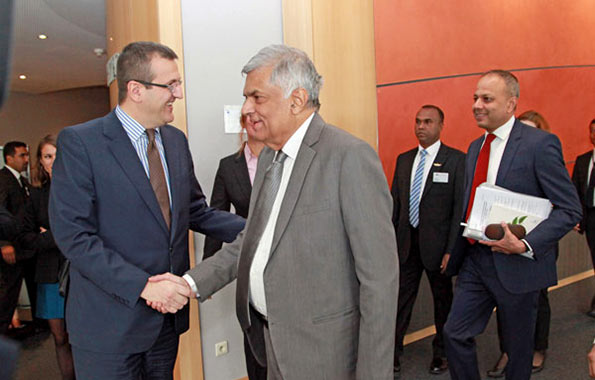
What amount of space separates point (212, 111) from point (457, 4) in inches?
110

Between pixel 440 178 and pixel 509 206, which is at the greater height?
pixel 440 178

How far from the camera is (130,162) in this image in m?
1.85

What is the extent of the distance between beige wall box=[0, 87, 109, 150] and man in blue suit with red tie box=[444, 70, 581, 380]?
27.4 ft

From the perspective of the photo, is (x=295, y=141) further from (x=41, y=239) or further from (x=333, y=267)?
(x=41, y=239)

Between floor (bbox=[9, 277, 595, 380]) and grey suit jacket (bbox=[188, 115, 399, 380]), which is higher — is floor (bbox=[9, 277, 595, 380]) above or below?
below

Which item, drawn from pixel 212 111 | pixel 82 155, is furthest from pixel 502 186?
pixel 82 155

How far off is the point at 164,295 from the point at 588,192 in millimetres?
4408

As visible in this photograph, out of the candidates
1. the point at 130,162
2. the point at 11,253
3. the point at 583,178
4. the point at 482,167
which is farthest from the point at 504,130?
the point at 11,253

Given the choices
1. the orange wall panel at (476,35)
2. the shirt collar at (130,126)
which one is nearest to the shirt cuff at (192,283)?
the shirt collar at (130,126)

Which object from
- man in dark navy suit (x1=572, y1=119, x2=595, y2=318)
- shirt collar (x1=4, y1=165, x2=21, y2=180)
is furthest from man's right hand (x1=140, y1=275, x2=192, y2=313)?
man in dark navy suit (x1=572, y1=119, x2=595, y2=318)

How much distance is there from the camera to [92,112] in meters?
11.7

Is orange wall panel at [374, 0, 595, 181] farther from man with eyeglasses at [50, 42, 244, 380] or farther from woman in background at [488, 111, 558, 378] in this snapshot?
man with eyeglasses at [50, 42, 244, 380]

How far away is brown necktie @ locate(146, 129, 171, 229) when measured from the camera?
6.38 feet

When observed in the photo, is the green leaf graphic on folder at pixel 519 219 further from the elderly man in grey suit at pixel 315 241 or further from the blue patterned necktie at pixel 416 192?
the elderly man in grey suit at pixel 315 241
